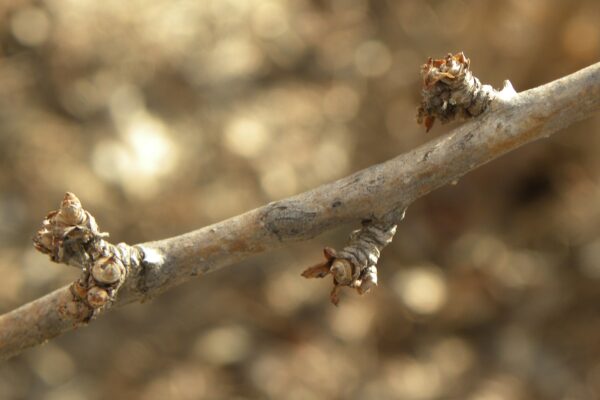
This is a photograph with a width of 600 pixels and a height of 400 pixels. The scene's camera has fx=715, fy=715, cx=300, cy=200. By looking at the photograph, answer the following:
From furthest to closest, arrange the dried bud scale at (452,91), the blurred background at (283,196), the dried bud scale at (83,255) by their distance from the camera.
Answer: the blurred background at (283,196) < the dried bud scale at (452,91) < the dried bud scale at (83,255)

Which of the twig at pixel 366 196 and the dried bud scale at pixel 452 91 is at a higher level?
the dried bud scale at pixel 452 91

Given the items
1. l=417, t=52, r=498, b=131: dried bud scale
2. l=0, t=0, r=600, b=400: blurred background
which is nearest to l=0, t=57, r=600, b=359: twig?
l=417, t=52, r=498, b=131: dried bud scale

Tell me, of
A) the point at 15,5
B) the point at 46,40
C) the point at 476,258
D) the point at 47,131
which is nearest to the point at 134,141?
the point at 47,131

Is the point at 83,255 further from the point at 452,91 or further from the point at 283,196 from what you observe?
the point at 283,196

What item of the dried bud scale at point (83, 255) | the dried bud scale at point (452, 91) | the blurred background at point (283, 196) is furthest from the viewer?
the blurred background at point (283, 196)

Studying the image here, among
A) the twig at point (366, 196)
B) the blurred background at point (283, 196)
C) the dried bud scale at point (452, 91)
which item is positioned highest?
the blurred background at point (283, 196)

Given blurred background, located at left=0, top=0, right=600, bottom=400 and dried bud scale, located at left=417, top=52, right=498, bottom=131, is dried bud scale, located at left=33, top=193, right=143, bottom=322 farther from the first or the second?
blurred background, located at left=0, top=0, right=600, bottom=400

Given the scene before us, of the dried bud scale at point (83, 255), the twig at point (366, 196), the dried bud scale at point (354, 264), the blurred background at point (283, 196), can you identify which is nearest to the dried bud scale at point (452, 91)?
the twig at point (366, 196)

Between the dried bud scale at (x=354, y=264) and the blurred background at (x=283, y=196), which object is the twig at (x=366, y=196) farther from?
the blurred background at (x=283, y=196)
